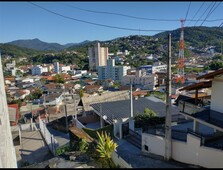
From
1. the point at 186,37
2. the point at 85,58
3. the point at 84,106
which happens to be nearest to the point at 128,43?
the point at 85,58

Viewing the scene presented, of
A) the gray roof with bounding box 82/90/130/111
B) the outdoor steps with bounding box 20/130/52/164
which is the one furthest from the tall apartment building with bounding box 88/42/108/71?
the outdoor steps with bounding box 20/130/52/164

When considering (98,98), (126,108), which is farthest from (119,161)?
(98,98)

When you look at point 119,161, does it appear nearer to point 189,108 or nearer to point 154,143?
point 154,143

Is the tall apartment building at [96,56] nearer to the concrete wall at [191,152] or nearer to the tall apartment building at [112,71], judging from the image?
the tall apartment building at [112,71]

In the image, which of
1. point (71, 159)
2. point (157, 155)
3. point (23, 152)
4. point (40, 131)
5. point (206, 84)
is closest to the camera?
point (71, 159)

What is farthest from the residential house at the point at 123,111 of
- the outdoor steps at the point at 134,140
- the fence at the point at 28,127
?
the fence at the point at 28,127

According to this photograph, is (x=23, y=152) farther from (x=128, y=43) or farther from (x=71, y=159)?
(x=128, y=43)
